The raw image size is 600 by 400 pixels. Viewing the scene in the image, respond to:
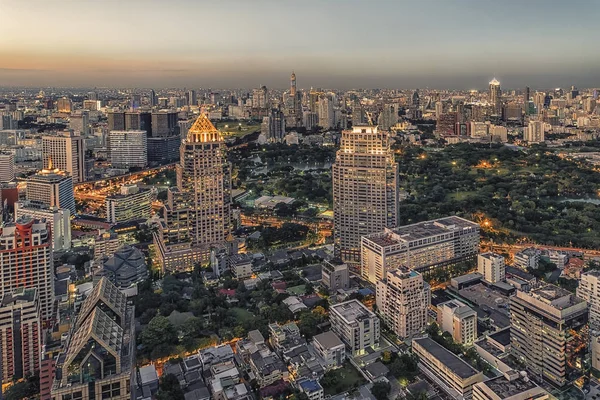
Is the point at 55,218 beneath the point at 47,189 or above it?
beneath

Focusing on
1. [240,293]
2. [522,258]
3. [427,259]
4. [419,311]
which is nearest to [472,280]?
[427,259]

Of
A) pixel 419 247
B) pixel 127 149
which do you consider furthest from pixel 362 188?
pixel 127 149

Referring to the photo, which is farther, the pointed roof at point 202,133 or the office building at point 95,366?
the pointed roof at point 202,133

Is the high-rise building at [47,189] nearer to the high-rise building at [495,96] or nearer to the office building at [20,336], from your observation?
the office building at [20,336]

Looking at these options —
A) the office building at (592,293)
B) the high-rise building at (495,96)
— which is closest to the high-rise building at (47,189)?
the office building at (592,293)

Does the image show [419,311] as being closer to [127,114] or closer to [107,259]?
[107,259]

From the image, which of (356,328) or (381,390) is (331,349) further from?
(381,390)

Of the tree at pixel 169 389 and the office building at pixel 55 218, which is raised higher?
the office building at pixel 55 218
